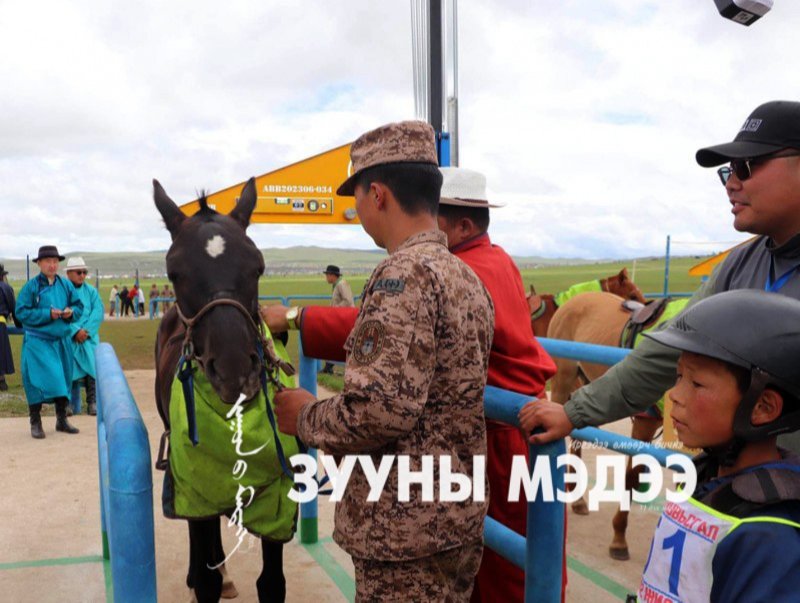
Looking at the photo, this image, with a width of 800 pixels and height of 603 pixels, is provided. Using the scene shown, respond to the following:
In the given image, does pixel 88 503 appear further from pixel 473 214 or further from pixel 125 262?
pixel 125 262

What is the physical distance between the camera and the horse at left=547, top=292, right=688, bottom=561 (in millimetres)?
4672

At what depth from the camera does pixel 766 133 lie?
5.98ft

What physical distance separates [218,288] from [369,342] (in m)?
1.11

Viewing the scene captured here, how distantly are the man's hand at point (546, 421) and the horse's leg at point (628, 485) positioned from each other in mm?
2780

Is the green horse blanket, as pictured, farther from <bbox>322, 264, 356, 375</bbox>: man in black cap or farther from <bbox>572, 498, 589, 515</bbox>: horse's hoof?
<bbox>322, 264, 356, 375</bbox>: man in black cap

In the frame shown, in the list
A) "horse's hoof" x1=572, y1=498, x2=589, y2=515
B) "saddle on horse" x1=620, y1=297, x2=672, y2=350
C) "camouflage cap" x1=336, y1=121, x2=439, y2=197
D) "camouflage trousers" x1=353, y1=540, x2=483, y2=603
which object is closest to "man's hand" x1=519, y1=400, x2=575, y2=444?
"camouflage trousers" x1=353, y1=540, x2=483, y2=603

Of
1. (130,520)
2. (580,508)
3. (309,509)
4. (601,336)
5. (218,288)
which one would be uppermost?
(218,288)

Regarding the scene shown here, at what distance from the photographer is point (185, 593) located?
386cm

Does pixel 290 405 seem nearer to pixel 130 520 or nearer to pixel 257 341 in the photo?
pixel 130 520

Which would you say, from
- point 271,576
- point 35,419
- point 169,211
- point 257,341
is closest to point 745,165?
point 257,341

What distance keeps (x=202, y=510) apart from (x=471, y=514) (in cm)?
125

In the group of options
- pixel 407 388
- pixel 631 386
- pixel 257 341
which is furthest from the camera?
pixel 257 341

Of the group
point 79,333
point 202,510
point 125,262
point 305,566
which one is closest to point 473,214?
point 202,510

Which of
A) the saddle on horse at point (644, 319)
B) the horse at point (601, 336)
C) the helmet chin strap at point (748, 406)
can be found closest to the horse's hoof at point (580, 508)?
the horse at point (601, 336)
